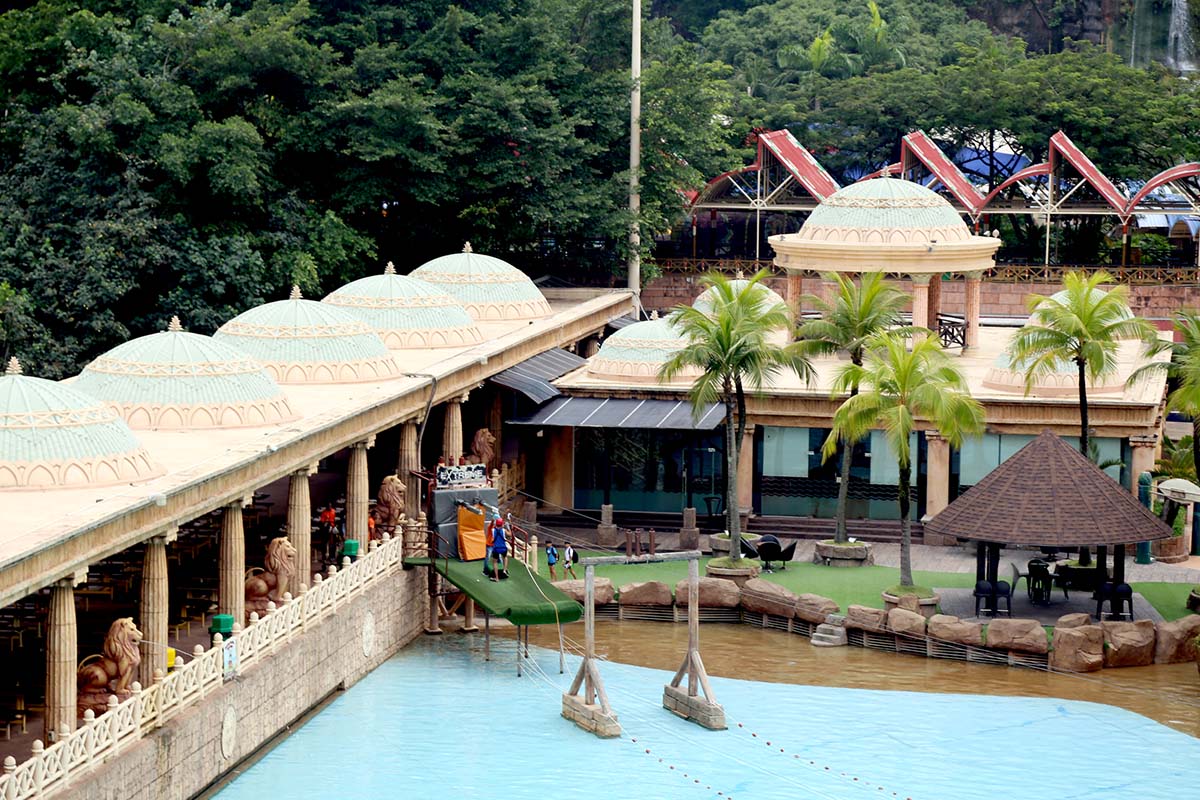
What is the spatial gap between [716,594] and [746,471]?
7.71 meters

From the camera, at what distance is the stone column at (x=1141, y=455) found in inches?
2041

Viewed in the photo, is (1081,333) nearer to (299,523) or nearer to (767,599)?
(767,599)

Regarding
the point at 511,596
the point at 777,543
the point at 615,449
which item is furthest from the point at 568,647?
the point at 615,449

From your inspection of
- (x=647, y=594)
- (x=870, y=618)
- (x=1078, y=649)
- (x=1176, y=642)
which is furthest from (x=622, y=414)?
(x=1176, y=642)

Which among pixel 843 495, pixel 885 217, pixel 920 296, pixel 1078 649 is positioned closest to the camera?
pixel 1078 649

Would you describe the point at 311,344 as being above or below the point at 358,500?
above

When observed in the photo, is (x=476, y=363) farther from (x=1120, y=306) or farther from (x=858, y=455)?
(x=1120, y=306)

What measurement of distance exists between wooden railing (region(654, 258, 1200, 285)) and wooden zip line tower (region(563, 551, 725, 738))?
35156mm

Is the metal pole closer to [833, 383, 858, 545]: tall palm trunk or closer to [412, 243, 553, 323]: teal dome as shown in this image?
[412, 243, 553, 323]: teal dome

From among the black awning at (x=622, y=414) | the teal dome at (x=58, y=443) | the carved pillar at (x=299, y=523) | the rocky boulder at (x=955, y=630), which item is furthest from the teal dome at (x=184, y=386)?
the rocky boulder at (x=955, y=630)

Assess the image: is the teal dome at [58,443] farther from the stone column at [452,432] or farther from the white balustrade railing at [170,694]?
the stone column at [452,432]

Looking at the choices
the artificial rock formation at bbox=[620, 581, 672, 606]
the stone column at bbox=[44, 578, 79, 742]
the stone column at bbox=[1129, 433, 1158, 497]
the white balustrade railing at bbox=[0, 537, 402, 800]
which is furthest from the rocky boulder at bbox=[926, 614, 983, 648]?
the stone column at bbox=[44, 578, 79, 742]

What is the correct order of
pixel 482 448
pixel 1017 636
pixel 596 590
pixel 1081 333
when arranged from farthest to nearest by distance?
pixel 482 448 < pixel 1081 333 < pixel 596 590 < pixel 1017 636

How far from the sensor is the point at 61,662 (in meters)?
30.4
